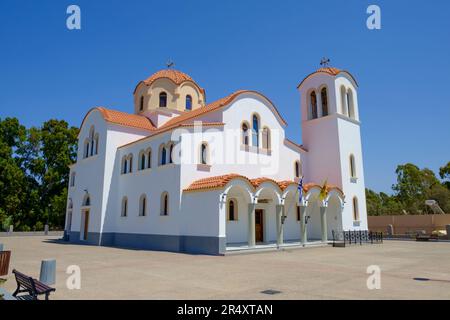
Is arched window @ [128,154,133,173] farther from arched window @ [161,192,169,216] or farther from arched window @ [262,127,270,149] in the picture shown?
arched window @ [262,127,270,149]

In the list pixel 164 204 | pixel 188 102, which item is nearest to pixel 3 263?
pixel 164 204

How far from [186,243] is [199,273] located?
25.1ft

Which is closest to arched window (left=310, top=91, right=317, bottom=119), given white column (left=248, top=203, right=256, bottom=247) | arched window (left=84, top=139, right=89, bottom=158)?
white column (left=248, top=203, right=256, bottom=247)

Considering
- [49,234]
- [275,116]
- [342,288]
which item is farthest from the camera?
[49,234]

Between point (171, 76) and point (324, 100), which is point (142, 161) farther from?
point (324, 100)

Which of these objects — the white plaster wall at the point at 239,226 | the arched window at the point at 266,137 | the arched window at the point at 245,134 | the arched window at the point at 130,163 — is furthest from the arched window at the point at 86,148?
the arched window at the point at 266,137

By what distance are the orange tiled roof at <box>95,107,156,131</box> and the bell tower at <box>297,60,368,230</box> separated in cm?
1290

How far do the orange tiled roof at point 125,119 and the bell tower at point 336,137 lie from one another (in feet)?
42.3

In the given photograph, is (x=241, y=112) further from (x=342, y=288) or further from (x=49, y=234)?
(x=49, y=234)

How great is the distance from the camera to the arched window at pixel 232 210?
20.6m

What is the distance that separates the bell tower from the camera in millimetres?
24625

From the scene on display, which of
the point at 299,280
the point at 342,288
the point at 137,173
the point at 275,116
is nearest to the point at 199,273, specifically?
the point at 299,280

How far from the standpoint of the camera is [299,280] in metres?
9.50

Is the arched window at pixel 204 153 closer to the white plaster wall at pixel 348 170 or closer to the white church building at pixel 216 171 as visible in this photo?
the white church building at pixel 216 171
